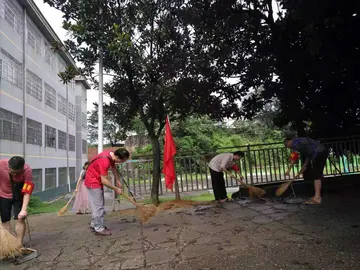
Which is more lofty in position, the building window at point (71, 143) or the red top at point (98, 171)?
the building window at point (71, 143)

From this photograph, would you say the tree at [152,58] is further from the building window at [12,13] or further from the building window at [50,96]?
the building window at [50,96]

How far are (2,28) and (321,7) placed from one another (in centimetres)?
1385

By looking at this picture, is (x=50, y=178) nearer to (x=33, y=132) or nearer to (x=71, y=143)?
(x=33, y=132)

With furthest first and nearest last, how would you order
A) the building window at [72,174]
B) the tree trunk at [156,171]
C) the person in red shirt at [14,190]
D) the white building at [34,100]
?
the building window at [72,174] < the white building at [34,100] < the tree trunk at [156,171] < the person in red shirt at [14,190]

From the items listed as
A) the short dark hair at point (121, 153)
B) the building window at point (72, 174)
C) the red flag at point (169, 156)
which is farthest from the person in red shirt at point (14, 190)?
the building window at point (72, 174)

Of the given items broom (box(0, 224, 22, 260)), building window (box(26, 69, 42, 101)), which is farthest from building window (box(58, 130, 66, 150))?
broom (box(0, 224, 22, 260))

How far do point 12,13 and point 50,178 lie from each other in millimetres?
10695

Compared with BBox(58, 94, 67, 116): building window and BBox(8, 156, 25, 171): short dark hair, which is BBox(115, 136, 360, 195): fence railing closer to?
BBox(8, 156, 25, 171): short dark hair

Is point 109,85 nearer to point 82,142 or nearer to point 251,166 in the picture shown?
point 251,166

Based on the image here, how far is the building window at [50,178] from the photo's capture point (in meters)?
20.9

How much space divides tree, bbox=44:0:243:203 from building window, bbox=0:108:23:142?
23.7 feet

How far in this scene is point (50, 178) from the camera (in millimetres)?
21828

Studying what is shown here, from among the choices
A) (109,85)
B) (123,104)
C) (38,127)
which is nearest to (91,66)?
(109,85)

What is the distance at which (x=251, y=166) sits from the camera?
9352mm
